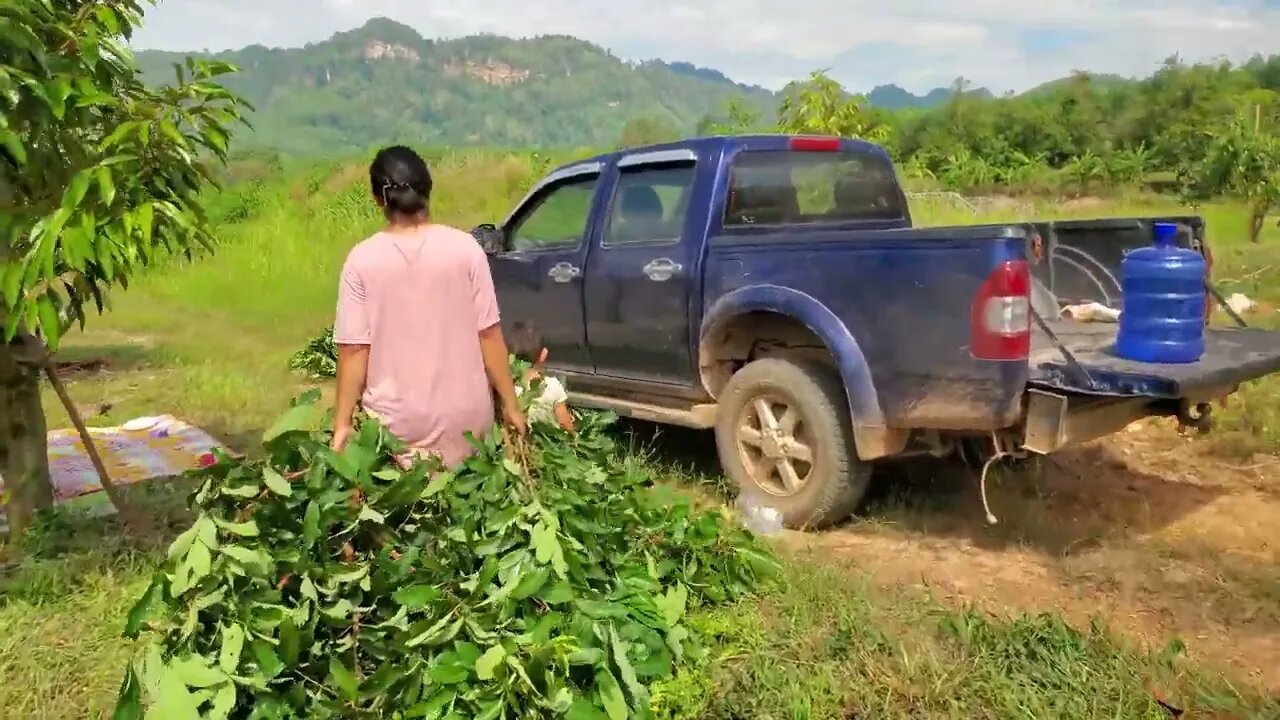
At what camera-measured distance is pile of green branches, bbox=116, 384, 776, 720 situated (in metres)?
2.76

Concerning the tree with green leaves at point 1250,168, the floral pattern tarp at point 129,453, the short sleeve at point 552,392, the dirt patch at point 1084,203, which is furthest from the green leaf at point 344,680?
the dirt patch at point 1084,203

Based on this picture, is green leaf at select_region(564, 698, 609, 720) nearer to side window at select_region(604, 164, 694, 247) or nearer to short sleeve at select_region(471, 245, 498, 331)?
short sleeve at select_region(471, 245, 498, 331)

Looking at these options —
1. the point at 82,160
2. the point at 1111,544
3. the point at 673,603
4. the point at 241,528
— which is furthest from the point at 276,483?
the point at 1111,544

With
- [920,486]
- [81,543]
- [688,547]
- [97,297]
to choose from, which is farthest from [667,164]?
[81,543]

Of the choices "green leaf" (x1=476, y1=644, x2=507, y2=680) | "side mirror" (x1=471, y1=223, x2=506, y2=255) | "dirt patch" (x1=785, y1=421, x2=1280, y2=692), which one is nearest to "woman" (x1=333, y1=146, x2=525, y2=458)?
"green leaf" (x1=476, y1=644, x2=507, y2=680)

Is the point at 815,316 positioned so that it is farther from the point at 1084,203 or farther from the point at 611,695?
the point at 1084,203

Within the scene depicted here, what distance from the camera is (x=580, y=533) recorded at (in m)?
3.32

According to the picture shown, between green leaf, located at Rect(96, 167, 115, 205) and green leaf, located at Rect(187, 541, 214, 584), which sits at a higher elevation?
green leaf, located at Rect(96, 167, 115, 205)

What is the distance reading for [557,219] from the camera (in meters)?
6.30

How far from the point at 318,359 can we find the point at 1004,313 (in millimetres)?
6797

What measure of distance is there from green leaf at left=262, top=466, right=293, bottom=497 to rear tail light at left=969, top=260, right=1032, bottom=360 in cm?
259

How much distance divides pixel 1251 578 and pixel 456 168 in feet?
89.3

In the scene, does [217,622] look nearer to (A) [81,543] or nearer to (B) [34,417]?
(A) [81,543]

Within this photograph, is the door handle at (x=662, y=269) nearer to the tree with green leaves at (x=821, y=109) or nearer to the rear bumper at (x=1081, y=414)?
the rear bumper at (x=1081, y=414)
